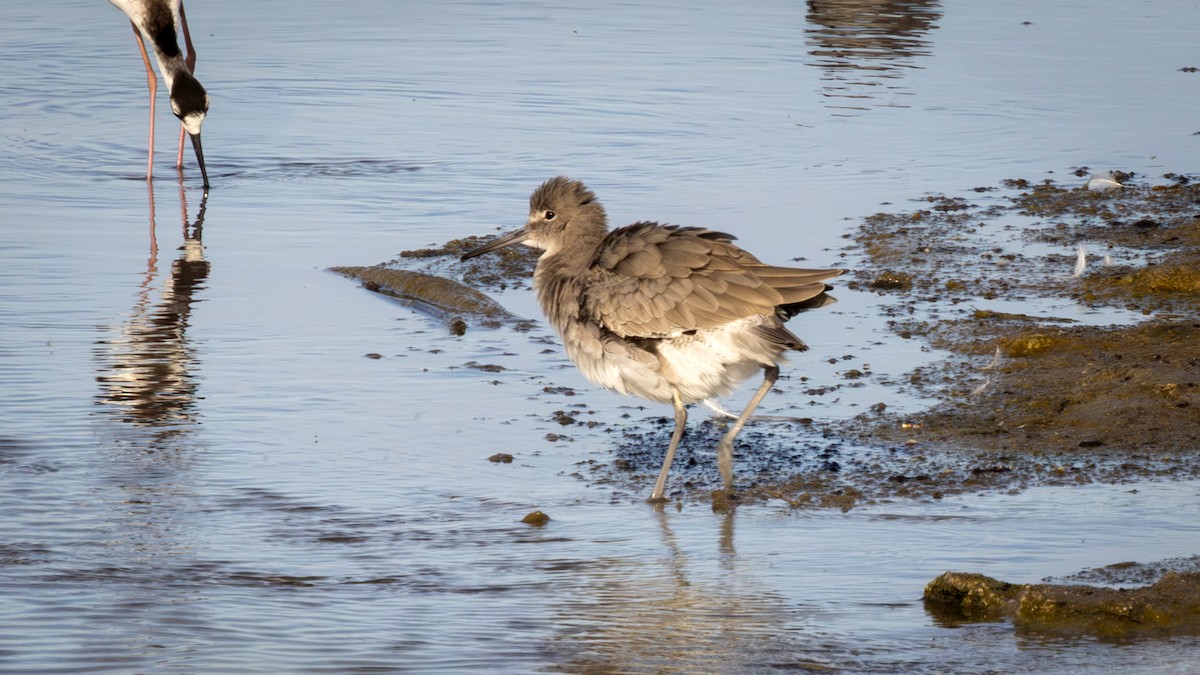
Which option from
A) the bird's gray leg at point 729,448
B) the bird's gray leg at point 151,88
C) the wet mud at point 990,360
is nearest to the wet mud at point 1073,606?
the wet mud at point 990,360

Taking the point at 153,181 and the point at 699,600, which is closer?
the point at 699,600

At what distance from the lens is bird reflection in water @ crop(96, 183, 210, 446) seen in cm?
694

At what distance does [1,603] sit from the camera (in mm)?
4914

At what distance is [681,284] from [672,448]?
2.10 feet

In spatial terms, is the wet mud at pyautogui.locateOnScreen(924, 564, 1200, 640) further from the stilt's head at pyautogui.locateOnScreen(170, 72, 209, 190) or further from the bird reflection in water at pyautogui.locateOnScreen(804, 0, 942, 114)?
the bird reflection in water at pyautogui.locateOnScreen(804, 0, 942, 114)

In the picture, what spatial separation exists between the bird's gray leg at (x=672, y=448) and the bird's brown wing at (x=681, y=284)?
0.31 meters

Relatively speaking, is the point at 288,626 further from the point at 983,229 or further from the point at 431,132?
the point at 431,132

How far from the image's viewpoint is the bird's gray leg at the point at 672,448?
6.10 m

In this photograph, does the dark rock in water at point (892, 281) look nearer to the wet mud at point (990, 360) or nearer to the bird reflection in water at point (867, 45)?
the wet mud at point (990, 360)

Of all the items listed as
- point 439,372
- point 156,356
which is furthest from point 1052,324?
point 156,356

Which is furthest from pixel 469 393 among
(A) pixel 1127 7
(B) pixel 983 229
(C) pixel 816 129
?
(A) pixel 1127 7

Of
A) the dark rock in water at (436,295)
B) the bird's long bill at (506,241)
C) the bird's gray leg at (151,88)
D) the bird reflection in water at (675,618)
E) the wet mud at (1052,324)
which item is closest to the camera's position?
the bird reflection in water at (675,618)

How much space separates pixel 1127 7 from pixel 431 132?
1095cm

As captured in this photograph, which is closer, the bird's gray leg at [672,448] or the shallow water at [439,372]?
the shallow water at [439,372]
